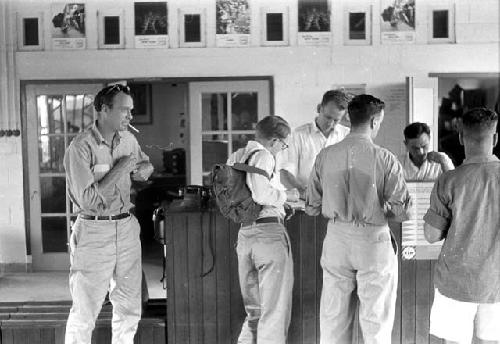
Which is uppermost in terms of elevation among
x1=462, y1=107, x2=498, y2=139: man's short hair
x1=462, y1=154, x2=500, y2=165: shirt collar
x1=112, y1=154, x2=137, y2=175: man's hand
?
x1=462, y1=107, x2=498, y2=139: man's short hair

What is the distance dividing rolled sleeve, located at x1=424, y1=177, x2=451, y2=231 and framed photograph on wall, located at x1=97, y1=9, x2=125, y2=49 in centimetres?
417

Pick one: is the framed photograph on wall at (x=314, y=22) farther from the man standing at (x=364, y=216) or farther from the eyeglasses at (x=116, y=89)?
the man standing at (x=364, y=216)

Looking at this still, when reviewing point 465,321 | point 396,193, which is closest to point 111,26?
point 396,193

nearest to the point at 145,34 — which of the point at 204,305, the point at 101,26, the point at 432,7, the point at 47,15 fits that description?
the point at 101,26

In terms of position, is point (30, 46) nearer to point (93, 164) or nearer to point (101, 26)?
point (101, 26)

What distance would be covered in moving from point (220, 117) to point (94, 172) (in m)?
3.03

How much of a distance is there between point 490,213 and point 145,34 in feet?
14.1

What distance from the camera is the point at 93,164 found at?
3598 mm

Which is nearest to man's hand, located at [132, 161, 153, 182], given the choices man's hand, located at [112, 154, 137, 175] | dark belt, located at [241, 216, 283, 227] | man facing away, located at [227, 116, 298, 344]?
man's hand, located at [112, 154, 137, 175]

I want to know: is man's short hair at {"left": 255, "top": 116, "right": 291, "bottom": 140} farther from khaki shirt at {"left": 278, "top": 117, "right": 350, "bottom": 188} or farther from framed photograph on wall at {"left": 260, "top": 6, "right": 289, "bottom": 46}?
framed photograph on wall at {"left": 260, "top": 6, "right": 289, "bottom": 46}

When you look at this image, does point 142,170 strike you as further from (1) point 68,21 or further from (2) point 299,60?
(1) point 68,21

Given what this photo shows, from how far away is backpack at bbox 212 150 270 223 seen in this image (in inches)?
139

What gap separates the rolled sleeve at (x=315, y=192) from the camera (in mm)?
3463

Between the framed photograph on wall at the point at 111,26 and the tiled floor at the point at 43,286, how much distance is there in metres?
2.31
